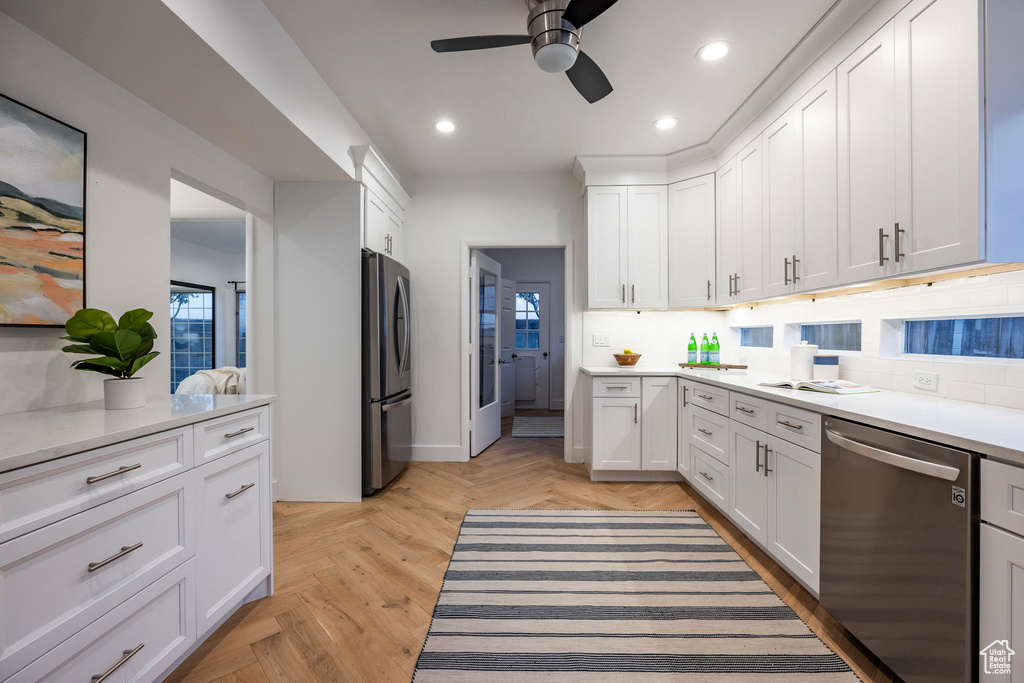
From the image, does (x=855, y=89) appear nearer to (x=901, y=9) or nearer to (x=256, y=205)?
(x=901, y=9)

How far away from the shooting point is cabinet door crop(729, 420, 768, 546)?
2.13 m

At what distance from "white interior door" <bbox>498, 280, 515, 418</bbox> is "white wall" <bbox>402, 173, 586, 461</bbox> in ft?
5.93

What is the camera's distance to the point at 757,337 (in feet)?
11.0

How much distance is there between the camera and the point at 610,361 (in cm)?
392

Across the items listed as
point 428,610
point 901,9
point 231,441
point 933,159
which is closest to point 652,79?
point 901,9

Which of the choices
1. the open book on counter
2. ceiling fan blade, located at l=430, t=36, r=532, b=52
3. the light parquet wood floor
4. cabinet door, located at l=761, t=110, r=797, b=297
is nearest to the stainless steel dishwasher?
the light parquet wood floor

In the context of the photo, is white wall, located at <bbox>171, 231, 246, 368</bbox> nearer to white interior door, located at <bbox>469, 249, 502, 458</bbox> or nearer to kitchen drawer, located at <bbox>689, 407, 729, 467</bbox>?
white interior door, located at <bbox>469, 249, 502, 458</bbox>

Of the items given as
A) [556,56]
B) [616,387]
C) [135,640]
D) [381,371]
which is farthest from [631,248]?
[135,640]

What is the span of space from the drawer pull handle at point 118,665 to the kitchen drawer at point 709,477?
266 centimetres

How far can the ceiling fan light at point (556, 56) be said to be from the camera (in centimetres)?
180

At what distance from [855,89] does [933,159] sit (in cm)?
61

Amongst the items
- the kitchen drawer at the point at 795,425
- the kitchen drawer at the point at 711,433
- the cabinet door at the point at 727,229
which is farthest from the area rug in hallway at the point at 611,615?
the cabinet door at the point at 727,229

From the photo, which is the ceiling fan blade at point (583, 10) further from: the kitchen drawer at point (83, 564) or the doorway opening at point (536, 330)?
the doorway opening at point (536, 330)

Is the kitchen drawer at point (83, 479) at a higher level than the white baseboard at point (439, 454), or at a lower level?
higher
